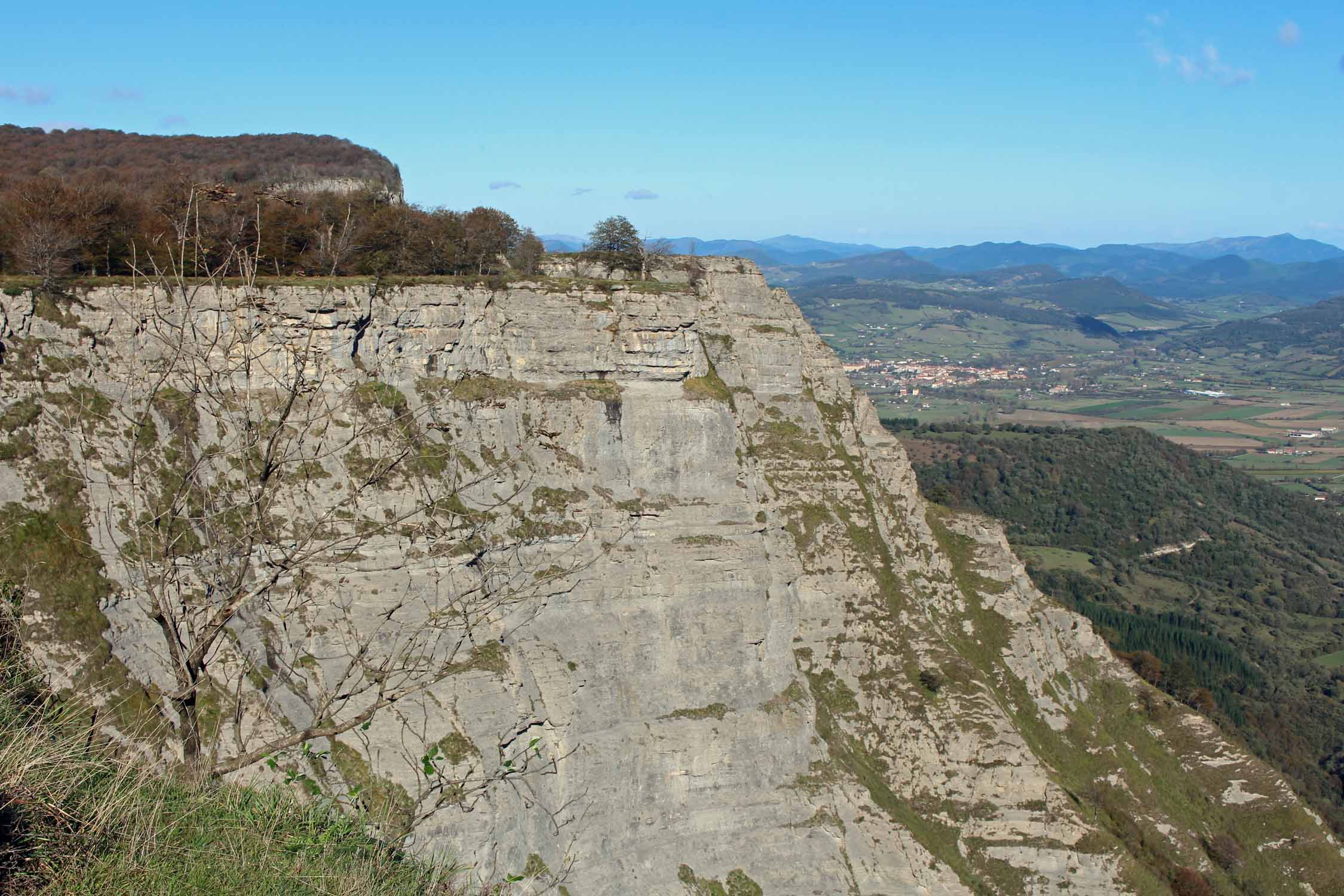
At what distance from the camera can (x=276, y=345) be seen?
10320 mm

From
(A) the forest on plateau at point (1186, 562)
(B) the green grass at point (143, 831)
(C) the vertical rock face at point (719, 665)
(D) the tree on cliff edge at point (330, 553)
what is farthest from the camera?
(A) the forest on plateau at point (1186, 562)

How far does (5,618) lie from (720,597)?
26.6m

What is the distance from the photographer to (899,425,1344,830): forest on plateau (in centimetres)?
6794

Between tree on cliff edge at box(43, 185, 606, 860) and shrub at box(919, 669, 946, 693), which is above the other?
tree on cliff edge at box(43, 185, 606, 860)

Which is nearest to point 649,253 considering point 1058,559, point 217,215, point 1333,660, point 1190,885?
point 217,215

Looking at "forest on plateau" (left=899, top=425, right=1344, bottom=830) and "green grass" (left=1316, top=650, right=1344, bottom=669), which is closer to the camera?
"forest on plateau" (left=899, top=425, right=1344, bottom=830)

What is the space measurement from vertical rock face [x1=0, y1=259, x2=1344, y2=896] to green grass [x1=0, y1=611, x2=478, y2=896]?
57.0 feet

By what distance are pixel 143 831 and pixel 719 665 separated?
29066mm

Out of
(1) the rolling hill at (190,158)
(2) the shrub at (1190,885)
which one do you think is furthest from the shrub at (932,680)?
(1) the rolling hill at (190,158)

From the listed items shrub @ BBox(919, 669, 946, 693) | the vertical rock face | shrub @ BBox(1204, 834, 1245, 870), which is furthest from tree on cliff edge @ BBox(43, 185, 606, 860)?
shrub @ BBox(1204, 834, 1245, 870)

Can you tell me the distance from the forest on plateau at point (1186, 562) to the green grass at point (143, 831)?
6139 centimetres

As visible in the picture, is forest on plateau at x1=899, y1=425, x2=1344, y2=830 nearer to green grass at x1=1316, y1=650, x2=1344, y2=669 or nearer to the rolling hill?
green grass at x1=1316, y1=650, x2=1344, y2=669

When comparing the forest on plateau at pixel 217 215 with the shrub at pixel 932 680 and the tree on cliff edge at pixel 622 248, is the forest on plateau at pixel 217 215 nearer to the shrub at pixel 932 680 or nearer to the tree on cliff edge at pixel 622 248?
the tree on cliff edge at pixel 622 248

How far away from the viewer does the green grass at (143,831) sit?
325 inches
